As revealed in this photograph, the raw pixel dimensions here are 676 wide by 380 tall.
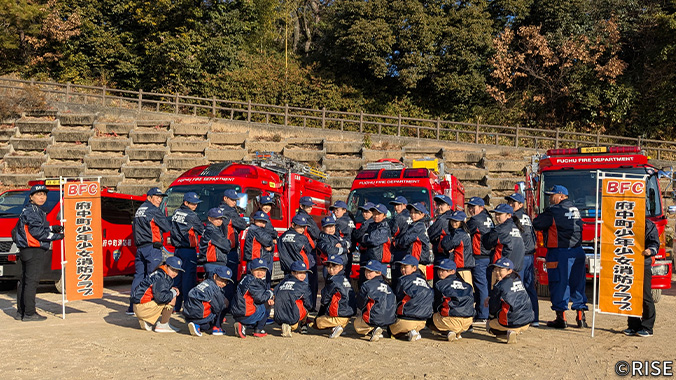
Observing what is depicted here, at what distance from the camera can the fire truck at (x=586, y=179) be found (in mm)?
11875

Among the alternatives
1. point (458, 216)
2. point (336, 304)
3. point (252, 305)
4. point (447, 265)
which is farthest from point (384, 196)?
point (252, 305)

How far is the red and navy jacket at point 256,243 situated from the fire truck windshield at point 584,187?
6.07 metres

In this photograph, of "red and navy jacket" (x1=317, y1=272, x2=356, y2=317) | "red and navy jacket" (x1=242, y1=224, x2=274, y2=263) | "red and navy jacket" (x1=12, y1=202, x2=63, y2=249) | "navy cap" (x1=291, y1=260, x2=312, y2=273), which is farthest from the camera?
"red and navy jacket" (x1=242, y1=224, x2=274, y2=263)

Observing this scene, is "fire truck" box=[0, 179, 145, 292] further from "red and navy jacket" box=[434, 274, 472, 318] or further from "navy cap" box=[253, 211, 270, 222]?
"red and navy jacket" box=[434, 274, 472, 318]

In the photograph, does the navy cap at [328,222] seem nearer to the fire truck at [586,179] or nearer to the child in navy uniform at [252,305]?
the child in navy uniform at [252,305]

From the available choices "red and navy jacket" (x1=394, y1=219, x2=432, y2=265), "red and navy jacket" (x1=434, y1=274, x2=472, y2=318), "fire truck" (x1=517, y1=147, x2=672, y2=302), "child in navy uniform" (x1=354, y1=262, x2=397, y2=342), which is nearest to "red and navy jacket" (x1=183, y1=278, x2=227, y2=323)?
"child in navy uniform" (x1=354, y1=262, x2=397, y2=342)

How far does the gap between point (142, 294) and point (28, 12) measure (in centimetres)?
3165

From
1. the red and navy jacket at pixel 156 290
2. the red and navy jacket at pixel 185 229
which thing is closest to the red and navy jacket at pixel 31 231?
the red and navy jacket at pixel 185 229

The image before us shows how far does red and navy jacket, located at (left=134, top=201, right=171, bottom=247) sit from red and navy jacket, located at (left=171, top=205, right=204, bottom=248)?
35 centimetres

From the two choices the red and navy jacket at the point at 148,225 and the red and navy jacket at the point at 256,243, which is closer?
the red and navy jacket at the point at 256,243

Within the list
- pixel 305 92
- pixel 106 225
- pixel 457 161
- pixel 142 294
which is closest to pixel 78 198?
pixel 142 294

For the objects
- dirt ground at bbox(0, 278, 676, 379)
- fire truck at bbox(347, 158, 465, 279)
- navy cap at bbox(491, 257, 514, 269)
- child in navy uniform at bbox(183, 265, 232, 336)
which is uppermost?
fire truck at bbox(347, 158, 465, 279)

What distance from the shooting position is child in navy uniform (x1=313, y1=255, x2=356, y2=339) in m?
8.56

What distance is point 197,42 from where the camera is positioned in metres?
34.9
